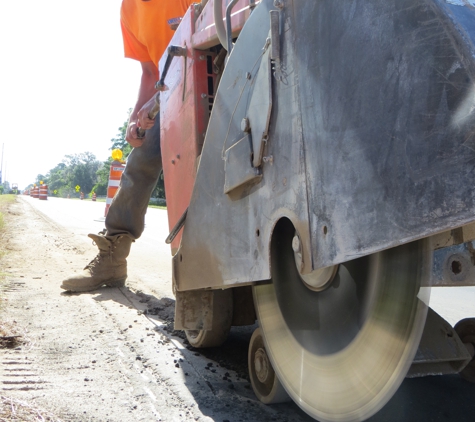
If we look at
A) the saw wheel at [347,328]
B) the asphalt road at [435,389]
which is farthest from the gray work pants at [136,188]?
the saw wheel at [347,328]

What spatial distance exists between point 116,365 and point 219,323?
556mm

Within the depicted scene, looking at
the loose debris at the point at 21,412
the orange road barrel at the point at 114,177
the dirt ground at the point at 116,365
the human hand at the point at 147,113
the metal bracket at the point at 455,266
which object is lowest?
the dirt ground at the point at 116,365

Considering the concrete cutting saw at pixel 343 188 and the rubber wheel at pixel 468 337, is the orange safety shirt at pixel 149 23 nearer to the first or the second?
the concrete cutting saw at pixel 343 188

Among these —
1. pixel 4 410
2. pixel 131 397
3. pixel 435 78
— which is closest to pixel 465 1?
pixel 435 78

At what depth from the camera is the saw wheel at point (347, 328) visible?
4.17 feet

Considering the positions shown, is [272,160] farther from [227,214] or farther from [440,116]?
[440,116]

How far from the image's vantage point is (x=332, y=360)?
143cm

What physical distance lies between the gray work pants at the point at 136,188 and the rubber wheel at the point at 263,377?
86.3 inches

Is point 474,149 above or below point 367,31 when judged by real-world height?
below

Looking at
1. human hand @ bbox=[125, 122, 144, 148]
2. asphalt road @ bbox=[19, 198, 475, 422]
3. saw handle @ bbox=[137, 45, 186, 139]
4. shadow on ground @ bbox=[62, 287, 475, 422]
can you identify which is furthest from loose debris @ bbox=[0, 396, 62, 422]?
human hand @ bbox=[125, 122, 144, 148]

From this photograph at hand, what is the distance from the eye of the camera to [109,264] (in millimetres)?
4641

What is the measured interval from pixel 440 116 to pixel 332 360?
777 mm

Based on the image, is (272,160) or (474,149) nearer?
(474,149)

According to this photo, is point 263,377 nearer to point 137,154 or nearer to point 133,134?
point 133,134
